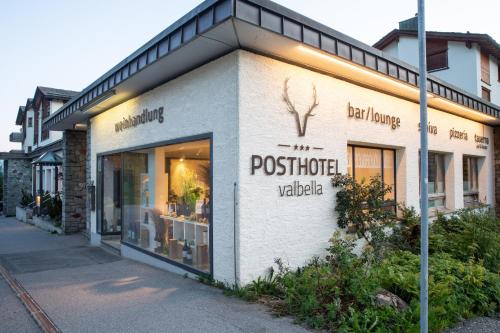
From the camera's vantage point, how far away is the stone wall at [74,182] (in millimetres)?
12359

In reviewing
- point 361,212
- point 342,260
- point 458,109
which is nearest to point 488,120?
point 458,109

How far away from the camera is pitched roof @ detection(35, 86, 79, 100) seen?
688 inches

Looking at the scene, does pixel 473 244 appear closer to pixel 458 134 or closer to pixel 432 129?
pixel 432 129

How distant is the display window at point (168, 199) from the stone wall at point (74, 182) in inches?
117

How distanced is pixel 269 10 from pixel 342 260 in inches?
130

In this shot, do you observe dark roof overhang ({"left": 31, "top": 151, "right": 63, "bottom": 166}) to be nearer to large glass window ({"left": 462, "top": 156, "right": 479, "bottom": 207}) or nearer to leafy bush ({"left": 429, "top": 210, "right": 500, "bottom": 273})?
leafy bush ({"left": 429, "top": 210, "right": 500, "bottom": 273})

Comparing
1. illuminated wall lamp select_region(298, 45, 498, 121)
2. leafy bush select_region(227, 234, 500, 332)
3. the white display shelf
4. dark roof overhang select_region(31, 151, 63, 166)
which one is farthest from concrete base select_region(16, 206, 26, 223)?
illuminated wall lamp select_region(298, 45, 498, 121)

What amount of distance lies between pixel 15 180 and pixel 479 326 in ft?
81.3

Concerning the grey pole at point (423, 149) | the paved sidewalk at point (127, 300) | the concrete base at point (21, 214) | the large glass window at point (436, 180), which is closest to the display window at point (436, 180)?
the large glass window at point (436, 180)

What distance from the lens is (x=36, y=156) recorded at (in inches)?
793

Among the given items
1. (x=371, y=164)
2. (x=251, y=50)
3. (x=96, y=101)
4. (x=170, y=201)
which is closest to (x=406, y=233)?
(x=371, y=164)

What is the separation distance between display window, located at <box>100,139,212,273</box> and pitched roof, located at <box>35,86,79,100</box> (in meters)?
9.59

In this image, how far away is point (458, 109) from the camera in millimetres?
10438

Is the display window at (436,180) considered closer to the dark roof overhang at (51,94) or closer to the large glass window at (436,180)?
the large glass window at (436,180)
